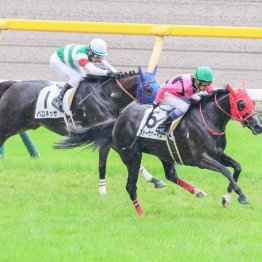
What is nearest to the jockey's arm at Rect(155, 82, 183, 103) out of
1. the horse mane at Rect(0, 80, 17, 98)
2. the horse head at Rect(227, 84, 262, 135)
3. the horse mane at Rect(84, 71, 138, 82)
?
Result: the horse head at Rect(227, 84, 262, 135)

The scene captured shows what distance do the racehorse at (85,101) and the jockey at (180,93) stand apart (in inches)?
24.9

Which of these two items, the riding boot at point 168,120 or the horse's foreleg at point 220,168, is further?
the riding boot at point 168,120

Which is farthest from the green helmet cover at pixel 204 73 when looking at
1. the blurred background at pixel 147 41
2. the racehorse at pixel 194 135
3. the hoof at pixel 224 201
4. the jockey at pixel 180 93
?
the blurred background at pixel 147 41

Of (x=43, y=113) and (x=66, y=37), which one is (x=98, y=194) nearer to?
(x=43, y=113)

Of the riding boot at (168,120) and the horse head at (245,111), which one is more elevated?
the horse head at (245,111)

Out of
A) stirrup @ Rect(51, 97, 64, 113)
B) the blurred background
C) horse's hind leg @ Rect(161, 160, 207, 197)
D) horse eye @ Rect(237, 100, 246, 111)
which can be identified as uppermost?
horse eye @ Rect(237, 100, 246, 111)

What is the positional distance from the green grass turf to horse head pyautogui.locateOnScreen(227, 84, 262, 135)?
2.72ft

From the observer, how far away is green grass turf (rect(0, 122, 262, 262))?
645 cm

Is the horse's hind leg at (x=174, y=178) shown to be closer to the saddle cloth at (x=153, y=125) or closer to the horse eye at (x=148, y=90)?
the saddle cloth at (x=153, y=125)

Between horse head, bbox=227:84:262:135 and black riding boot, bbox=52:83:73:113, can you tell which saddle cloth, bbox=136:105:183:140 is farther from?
black riding boot, bbox=52:83:73:113

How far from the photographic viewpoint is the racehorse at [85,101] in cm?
916

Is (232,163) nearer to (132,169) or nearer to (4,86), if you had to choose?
(132,169)

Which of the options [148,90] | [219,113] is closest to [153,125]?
[219,113]

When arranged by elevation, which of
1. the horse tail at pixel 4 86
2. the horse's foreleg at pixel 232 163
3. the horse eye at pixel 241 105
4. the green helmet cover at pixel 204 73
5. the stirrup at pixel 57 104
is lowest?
the horse tail at pixel 4 86
